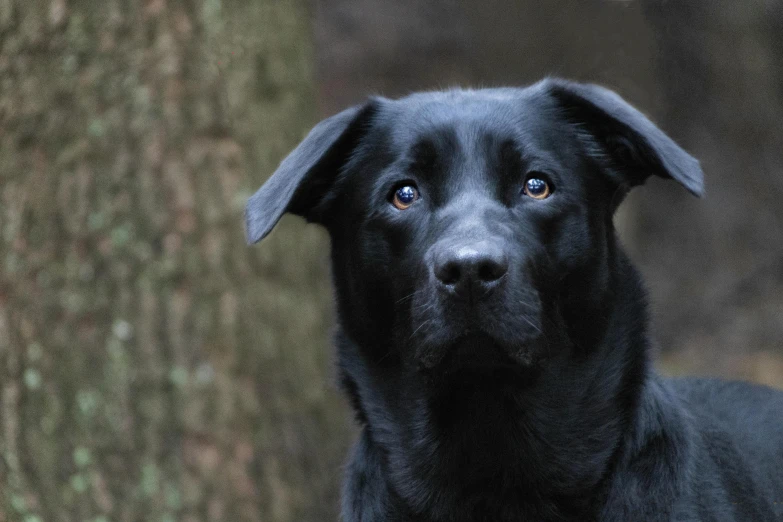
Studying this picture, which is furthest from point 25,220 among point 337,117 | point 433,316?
point 433,316

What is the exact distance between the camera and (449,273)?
2.78m

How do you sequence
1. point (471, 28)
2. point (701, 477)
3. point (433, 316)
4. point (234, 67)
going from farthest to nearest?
point (471, 28)
point (234, 67)
point (701, 477)
point (433, 316)

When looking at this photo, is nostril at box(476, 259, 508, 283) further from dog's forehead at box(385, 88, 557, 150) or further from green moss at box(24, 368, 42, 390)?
green moss at box(24, 368, 42, 390)

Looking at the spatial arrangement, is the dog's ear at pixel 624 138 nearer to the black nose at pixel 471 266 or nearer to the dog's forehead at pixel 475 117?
the dog's forehead at pixel 475 117

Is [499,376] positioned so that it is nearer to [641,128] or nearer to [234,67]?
[641,128]

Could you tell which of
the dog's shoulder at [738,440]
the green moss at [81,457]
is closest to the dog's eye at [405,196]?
the dog's shoulder at [738,440]

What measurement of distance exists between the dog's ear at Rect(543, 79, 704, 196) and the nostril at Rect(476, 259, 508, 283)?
0.64m

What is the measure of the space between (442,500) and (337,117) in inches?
51.5

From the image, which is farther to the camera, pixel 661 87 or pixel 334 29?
pixel 334 29

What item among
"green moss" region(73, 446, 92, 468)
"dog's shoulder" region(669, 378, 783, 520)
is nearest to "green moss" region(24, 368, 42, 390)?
"green moss" region(73, 446, 92, 468)

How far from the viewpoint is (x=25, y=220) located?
14.4ft

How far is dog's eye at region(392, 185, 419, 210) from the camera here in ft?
10.6

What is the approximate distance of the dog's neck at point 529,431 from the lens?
10.3ft

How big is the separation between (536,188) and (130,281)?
2027 millimetres
